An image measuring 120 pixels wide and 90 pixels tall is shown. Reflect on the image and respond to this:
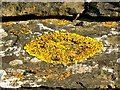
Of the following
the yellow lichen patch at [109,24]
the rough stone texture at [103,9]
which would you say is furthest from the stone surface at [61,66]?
the rough stone texture at [103,9]

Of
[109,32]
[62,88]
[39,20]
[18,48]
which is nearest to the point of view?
[62,88]

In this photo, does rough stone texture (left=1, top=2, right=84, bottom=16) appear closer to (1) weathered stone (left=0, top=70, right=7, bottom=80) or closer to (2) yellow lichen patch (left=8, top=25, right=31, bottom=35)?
→ (2) yellow lichen patch (left=8, top=25, right=31, bottom=35)

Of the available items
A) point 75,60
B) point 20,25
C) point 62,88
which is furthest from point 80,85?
point 20,25

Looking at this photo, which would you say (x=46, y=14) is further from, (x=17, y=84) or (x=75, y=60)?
(x=17, y=84)

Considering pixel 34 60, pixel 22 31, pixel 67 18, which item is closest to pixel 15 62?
pixel 34 60

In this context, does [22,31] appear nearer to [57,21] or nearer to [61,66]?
[57,21]

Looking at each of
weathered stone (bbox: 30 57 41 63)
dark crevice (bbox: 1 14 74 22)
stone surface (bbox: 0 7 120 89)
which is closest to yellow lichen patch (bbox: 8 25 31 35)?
stone surface (bbox: 0 7 120 89)

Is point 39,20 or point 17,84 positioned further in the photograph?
point 39,20
